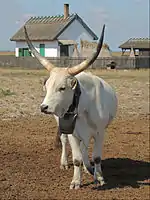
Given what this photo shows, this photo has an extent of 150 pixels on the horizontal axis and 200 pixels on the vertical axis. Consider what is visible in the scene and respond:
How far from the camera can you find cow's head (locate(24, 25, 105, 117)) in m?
7.81

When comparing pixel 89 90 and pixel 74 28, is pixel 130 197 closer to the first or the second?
pixel 89 90

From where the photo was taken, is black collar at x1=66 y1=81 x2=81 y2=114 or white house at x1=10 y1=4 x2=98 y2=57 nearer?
black collar at x1=66 y1=81 x2=81 y2=114

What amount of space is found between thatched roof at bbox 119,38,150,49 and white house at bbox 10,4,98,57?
916cm

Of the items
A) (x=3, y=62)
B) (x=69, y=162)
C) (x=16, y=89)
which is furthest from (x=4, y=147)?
(x=3, y=62)

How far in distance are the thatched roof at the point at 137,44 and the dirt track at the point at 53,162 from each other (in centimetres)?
5764

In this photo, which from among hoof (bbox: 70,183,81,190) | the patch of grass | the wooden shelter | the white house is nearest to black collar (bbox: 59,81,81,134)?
hoof (bbox: 70,183,81,190)

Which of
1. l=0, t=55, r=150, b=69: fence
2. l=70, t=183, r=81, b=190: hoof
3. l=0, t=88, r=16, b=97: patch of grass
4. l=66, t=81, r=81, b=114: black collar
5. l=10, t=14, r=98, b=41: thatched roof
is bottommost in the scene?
l=0, t=55, r=150, b=69: fence

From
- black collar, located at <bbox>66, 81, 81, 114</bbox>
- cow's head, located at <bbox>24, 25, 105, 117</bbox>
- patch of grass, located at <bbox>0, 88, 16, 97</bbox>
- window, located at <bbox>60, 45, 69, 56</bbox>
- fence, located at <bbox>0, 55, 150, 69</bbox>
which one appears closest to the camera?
cow's head, located at <bbox>24, 25, 105, 117</bbox>

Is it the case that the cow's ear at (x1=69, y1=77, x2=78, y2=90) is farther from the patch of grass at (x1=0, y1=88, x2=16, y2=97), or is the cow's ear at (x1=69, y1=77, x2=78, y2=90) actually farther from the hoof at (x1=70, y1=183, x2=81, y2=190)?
the patch of grass at (x1=0, y1=88, x2=16, y2=97)

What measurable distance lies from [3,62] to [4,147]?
49487 mm

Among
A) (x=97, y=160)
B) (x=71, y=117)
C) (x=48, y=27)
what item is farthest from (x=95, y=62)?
(x=71, y=117)

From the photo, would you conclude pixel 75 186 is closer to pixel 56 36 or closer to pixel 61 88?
pixel 61 88

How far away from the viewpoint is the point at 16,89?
25.5 metres

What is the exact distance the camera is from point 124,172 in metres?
10.6
